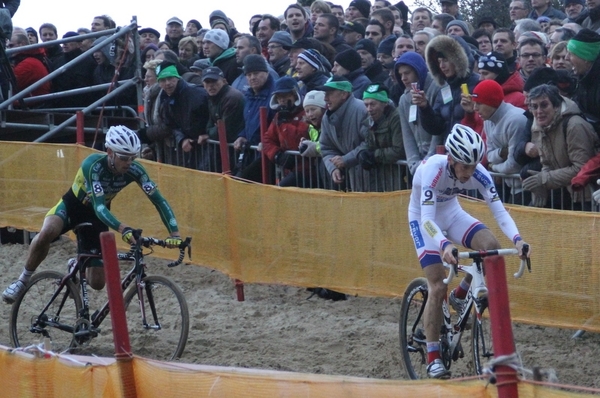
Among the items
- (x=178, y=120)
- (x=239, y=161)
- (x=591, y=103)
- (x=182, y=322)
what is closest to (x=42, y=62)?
(x=178, y=120)

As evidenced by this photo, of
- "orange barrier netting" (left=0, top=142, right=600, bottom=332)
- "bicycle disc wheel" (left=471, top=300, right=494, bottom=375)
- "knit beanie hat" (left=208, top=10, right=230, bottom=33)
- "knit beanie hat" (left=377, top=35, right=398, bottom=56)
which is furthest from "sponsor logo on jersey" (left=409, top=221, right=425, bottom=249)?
"knit beanie hat" (left=208, top=10, right=230, bottom=33)

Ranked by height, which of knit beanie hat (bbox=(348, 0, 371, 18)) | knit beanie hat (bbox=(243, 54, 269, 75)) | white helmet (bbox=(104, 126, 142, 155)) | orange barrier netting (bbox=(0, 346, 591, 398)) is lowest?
orange barrier netting (bbox=(0, 346, 591, 398))

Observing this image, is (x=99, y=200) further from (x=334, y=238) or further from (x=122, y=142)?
(x=334, y=238)

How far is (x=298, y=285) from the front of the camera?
1028 centimetres

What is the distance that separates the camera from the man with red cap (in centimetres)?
859

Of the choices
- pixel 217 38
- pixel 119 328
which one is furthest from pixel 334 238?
pixel 119 328

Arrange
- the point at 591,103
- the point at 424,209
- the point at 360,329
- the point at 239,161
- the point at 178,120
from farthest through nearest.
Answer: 1. the point at 178,120
2. the point at 239,161
3. the point at 360,329
4. the point at 591,103
5. the point at 424,209

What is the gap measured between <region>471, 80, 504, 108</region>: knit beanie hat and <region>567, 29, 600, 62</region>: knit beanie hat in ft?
2.32

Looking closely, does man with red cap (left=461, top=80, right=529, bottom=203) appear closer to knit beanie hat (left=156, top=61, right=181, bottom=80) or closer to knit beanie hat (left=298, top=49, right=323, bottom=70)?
knit beanie hat (left=298, top=49, right=323, bottom=70)

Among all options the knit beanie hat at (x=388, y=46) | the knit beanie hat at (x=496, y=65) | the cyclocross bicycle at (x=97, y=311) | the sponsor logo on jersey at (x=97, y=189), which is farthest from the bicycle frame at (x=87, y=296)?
the knit beanie hat at (x=388, y=46)

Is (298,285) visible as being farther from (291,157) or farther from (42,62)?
(42,62)

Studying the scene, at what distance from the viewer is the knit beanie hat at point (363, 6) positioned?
1334 cm

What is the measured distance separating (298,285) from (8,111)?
6069mm

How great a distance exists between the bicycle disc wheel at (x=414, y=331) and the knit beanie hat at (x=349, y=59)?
11.7ft
